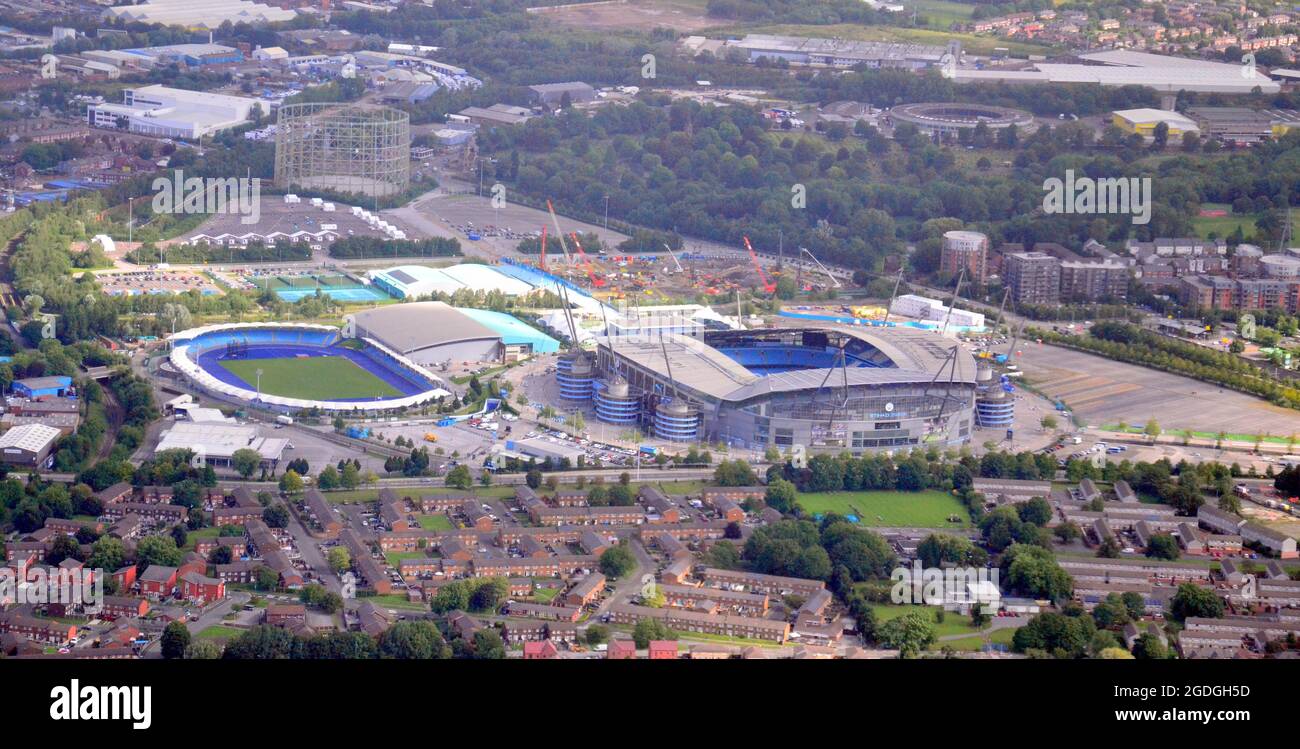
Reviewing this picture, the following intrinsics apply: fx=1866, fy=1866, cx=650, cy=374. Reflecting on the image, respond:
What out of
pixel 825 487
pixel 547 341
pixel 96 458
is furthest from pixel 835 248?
pixel 96 458

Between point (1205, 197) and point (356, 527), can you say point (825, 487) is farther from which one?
point (1205, 197)

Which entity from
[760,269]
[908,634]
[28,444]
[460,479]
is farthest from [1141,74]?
[908,634]

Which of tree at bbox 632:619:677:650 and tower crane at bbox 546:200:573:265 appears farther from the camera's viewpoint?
tower crane at bbox 546:200:573:265

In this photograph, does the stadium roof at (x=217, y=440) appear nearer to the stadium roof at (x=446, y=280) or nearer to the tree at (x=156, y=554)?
the tree at (x=156, y=554)

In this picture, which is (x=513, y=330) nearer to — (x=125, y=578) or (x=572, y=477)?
(x=572, y=477)

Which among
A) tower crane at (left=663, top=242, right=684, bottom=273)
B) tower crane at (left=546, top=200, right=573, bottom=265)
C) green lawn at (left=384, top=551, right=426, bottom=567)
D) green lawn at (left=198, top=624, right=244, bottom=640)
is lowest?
green lawn at (left=384, top=551, right=426, bottom=567)

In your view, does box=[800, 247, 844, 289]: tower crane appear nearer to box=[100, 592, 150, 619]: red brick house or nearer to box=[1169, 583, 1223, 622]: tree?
box=[1169, 583, 1223, 622]: tree

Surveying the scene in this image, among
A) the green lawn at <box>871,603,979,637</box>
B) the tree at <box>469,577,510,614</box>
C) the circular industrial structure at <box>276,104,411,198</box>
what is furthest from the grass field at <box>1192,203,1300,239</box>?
the tree at <box>469,577,510,614</box>

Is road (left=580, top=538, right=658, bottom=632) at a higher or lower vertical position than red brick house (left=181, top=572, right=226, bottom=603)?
lower
